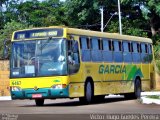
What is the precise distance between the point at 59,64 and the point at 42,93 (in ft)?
4.20

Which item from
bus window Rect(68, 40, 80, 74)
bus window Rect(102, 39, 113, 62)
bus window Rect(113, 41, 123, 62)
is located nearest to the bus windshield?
bus window Rect(68, 40, 80, 74)

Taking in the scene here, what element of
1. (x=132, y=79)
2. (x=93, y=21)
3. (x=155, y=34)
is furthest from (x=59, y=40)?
(x=93, y=21)

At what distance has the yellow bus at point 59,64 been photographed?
2327 centimetres

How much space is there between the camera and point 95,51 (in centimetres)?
2580

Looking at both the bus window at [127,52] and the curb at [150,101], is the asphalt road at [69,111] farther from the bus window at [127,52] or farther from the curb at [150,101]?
the bus window at [127,52]

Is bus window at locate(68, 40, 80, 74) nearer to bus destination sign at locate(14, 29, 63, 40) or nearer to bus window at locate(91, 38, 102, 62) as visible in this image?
bus destination sign at locate(14, 29, 63, 40)

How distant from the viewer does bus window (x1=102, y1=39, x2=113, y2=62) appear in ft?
87.6

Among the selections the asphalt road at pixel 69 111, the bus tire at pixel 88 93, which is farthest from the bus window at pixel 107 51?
the asphalt road at pixel 69 111

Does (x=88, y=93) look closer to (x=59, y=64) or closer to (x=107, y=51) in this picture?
(x=59, y=64)

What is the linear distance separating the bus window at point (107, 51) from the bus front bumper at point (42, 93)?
4.06 m

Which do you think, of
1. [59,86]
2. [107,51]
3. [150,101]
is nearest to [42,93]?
[59,86]

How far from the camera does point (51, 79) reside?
23250mm

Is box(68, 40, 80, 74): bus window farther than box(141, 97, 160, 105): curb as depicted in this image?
No

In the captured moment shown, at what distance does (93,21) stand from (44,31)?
39.2 m
